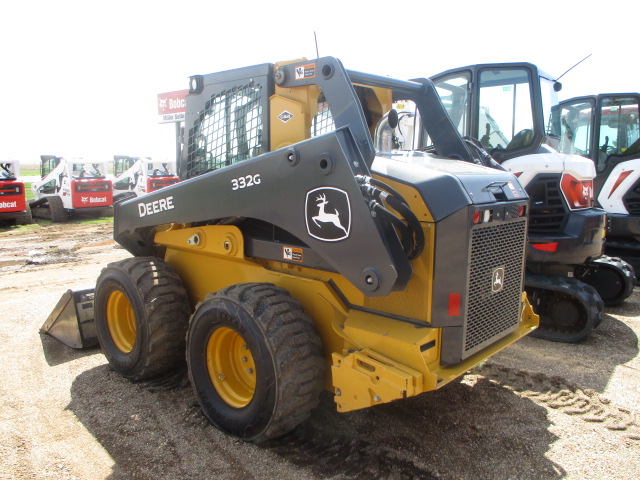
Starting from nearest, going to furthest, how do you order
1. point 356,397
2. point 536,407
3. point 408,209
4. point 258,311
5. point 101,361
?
point 408,209, point 356,397, point 258,311, point 536,407, point 101,361

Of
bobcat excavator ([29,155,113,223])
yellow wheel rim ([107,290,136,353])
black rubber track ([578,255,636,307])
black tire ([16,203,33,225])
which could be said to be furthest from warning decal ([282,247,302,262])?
bobcat excavator ([29,155,113,223])

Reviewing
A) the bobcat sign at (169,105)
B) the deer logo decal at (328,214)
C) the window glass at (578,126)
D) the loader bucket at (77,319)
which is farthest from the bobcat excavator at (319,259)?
the bobcat sign at (169,105)

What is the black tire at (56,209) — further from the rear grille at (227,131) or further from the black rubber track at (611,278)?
the black rubber track at (611,278)

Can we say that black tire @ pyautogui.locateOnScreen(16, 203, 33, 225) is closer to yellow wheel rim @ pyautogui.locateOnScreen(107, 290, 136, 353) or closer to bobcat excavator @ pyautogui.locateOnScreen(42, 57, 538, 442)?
yellow wheel rim @ pyautogui.locateOnScreen(107, 290, 136, 353)

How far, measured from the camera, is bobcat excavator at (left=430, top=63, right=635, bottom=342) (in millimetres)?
5062

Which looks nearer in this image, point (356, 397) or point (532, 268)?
point (356, 397)

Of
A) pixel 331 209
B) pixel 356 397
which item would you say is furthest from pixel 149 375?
pixel 331 209

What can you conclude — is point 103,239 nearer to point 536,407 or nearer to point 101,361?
point 101,361

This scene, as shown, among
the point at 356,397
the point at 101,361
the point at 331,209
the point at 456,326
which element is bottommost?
the point at 101,361

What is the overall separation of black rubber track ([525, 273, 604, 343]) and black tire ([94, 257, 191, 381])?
340 cm

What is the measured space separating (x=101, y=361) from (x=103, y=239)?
8699mm

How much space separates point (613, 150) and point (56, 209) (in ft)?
48.7

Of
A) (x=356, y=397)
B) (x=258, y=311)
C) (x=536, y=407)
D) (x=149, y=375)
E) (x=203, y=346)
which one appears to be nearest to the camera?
(x=356, y=397)

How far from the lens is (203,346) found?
3174 mm
